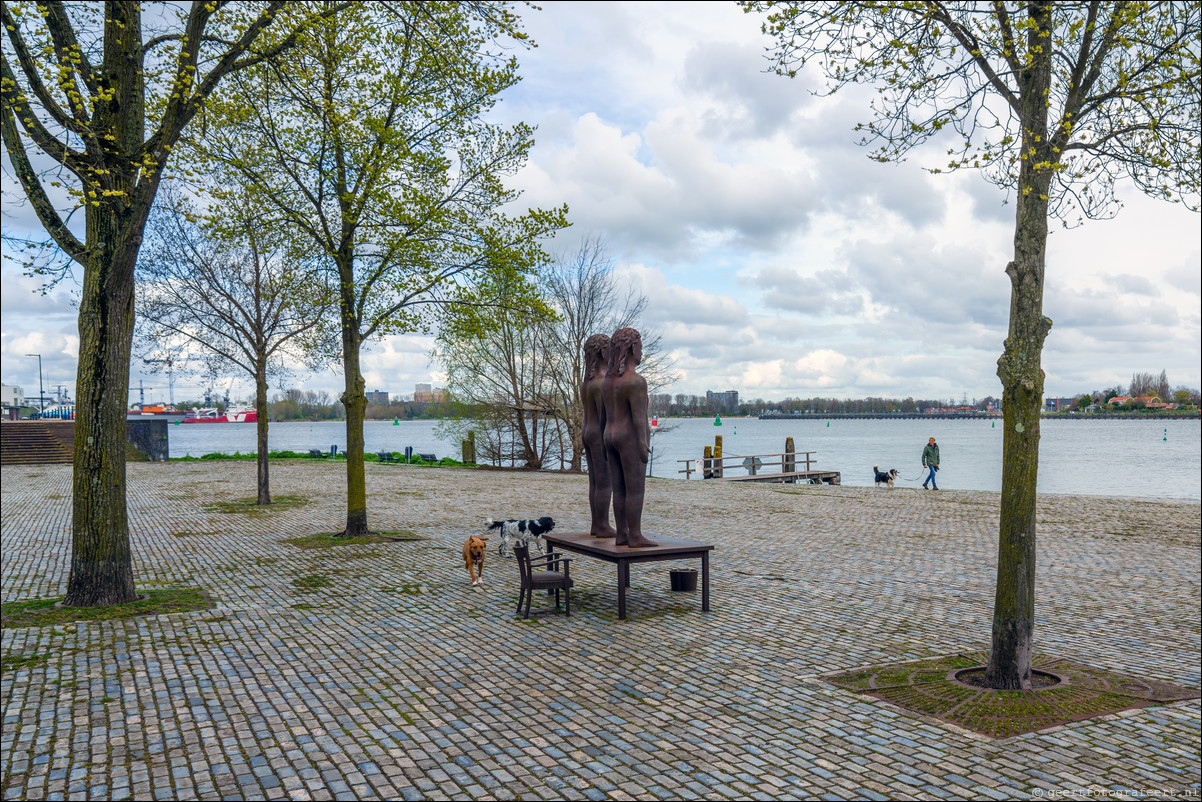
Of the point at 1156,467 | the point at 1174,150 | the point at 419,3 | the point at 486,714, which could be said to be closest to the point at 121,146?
the point at 419,3

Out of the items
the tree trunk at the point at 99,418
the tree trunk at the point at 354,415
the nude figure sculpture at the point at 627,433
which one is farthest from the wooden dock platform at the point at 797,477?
the tree trunk at the point at 99,418

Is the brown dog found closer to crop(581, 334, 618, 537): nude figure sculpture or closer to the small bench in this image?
the small bench

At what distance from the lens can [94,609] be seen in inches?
350

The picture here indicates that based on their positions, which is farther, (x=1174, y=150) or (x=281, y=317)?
(x=281, y=317)

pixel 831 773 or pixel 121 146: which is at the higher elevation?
pixel 121 146

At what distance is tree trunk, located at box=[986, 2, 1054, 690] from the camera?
6270 millimetres

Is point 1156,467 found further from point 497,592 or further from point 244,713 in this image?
point 244,713

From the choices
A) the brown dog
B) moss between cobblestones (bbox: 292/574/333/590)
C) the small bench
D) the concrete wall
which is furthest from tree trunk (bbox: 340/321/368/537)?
the concrete wall

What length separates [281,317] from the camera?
20500 millimetres

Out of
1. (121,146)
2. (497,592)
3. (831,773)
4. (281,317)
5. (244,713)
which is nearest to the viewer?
(831,773)

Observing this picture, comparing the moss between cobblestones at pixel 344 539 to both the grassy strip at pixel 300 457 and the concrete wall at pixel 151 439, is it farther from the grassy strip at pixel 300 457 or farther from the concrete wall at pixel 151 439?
the concrete wall at pixel 151 439

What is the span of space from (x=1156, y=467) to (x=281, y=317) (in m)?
54.8

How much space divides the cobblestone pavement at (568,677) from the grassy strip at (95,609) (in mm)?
376

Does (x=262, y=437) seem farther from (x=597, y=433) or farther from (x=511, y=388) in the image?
(x=511, y=388)
